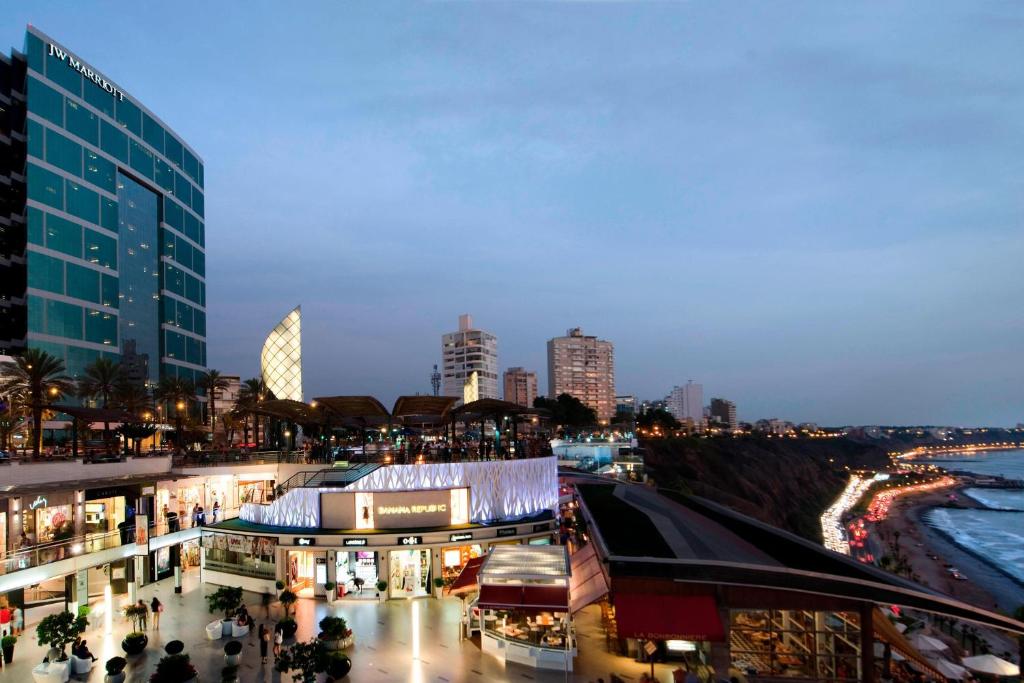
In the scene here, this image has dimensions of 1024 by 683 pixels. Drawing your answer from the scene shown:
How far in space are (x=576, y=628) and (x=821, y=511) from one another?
Result: 92053mm

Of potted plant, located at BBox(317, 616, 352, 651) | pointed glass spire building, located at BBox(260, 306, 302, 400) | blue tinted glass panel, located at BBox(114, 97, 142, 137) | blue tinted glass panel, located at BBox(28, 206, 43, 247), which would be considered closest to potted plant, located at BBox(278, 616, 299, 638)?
potted plant, located at BBox(317, 616, 352, 651)

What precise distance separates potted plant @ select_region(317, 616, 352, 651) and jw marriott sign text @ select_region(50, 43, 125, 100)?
64558mm

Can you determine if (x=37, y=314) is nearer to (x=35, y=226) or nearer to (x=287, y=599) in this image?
(x=35, y=226)

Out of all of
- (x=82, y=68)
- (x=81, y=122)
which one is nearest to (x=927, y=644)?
(x=81, y=122)

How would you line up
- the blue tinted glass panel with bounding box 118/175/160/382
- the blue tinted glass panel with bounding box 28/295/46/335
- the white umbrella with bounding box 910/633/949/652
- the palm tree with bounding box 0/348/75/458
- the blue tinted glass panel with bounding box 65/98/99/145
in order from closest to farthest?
the white umbrella with bounding box 910/633/949/652 → the palm tree with bounding box 0/348/75/458 → the blue tinted glass panel with bounding box 28/295/46/335 → the blue tinted glass panel with bounding box 65/98/99/145 → the blue tinted glass panel with bounding box 118/175/160/382

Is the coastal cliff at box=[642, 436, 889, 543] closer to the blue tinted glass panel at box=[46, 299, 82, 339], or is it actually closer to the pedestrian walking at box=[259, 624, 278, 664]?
the pedestrian walking at box=[259, 624, 278, 664]

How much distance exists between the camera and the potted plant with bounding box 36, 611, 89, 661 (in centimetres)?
1786

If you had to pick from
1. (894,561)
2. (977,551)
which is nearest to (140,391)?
(894,561)

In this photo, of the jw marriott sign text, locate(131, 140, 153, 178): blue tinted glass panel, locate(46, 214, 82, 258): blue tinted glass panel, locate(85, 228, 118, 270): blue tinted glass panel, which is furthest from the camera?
locate(131, 140, 153, 178): blue tinted glass panel

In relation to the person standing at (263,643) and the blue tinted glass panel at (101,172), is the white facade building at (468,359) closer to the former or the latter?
the blue tinted glass panel at (101,172)

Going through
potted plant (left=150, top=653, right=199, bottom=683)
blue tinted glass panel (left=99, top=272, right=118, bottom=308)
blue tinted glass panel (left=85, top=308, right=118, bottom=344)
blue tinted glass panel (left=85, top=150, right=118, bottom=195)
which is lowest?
potted plant (left=150, top=653, right=199, bottom=683)

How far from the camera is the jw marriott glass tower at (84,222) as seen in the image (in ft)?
181

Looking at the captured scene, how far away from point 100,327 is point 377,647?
55392 millimetres

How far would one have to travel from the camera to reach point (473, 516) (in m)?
27.4
